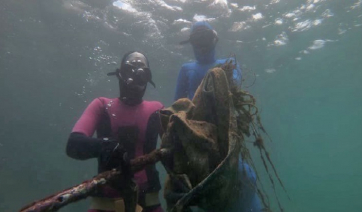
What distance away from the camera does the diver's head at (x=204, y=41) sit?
596 centimetres

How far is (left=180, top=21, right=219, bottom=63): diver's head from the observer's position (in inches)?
235

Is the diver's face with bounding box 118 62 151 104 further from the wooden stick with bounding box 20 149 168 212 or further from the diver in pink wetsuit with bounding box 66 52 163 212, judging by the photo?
the wooden stick with bounding box 20 149 168 212

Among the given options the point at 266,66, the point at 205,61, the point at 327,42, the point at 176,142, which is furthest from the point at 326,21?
the point at 176,142

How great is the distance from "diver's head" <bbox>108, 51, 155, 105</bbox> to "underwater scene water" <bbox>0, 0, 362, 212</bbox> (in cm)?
237

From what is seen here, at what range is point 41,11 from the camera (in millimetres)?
16906

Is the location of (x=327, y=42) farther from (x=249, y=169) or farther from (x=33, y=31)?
(x=33, y=31)

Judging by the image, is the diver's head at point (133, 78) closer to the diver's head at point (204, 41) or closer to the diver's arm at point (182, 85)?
the diver's arm at point (182, 85)

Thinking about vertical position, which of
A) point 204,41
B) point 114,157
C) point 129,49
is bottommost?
point 114,157

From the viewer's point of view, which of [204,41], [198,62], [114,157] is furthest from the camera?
[198,62]

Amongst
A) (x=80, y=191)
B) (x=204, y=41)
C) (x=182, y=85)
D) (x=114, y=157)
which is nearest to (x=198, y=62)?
(x=204, y=41)

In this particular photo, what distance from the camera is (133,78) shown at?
13.7 ft

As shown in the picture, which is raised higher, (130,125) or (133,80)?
(133,80)

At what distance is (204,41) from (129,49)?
50.5 feet

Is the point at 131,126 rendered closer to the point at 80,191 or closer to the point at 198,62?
the point at 80,191
